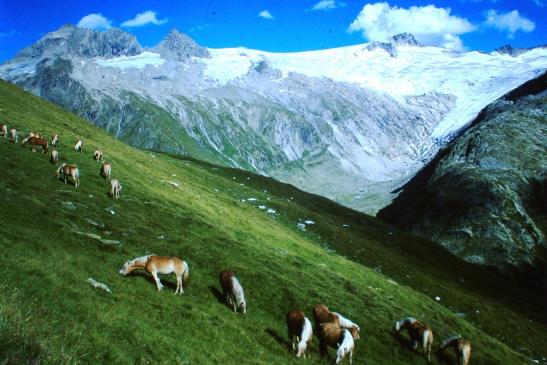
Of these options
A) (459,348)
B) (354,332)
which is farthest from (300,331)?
(459,348)

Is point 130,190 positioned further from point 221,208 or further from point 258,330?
point 258,330

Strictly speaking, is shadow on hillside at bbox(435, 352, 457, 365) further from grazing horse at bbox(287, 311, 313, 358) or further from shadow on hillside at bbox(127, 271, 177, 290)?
shadow on hillside at bbox(127, 271, 177, 290)

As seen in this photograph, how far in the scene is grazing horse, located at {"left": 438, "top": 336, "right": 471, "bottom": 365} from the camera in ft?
108

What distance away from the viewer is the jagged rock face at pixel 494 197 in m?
138

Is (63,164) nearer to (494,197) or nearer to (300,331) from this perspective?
(300,331)

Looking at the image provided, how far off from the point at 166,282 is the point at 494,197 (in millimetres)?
149786

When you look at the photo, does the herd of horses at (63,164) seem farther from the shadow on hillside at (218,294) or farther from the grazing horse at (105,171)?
the shadow on hillside at (218,294)

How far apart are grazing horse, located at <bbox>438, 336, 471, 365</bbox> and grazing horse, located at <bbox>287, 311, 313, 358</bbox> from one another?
1443 cm

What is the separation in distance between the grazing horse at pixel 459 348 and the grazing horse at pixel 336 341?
40.4 ft

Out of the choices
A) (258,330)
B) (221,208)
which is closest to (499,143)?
(221,208)

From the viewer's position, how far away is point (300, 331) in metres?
24.6

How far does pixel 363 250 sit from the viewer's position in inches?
2854

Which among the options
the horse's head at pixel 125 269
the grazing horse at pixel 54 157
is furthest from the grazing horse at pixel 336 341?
the grazing horse at pixel 54 157

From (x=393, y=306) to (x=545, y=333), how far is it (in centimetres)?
3519
